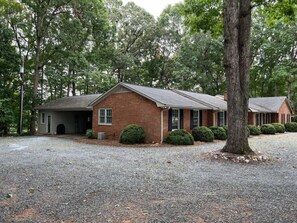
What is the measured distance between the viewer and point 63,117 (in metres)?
25.6

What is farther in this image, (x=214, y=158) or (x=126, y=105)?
(x=126, y=105)

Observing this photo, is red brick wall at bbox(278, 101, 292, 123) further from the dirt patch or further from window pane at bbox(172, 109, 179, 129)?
A: the dirt patch

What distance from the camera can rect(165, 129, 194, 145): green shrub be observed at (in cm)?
1593

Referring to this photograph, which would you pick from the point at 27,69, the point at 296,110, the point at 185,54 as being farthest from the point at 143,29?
the point at 296,110

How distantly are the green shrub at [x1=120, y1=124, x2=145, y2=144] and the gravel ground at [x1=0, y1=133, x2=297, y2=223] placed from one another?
6410 millimetres

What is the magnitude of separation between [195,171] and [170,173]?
879mm

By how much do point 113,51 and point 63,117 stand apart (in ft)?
38.5

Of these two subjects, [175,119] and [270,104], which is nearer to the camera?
[175,119]

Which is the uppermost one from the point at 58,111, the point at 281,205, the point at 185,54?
the point at 185,54

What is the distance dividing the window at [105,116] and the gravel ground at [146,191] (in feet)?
31.6

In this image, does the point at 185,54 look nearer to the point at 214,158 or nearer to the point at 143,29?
the point at 143,29

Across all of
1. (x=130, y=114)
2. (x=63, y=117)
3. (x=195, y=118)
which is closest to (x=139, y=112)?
(x=130, y=114)

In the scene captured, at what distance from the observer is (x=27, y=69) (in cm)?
2897

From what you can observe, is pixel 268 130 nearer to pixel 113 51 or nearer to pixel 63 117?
pixel 63 117
